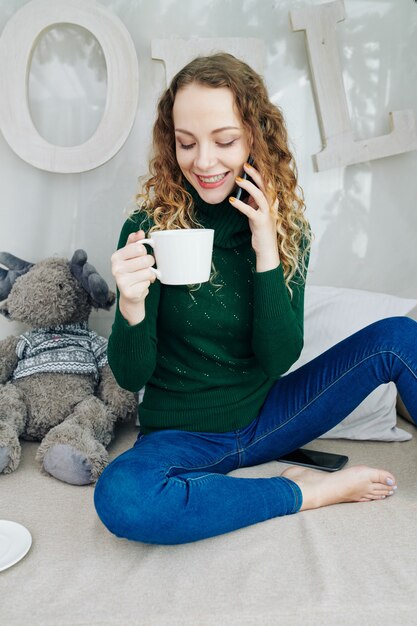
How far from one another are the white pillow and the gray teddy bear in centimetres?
48

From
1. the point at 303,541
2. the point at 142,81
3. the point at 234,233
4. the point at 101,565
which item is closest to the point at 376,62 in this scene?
the point at 142,81

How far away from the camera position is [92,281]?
1.62 meters

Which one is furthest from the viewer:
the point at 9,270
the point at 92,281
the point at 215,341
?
the point at 9,270

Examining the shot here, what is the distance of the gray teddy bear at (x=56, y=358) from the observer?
1546mm

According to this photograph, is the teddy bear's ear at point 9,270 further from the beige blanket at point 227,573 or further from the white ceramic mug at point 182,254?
the white ceramic mug at point 182,254

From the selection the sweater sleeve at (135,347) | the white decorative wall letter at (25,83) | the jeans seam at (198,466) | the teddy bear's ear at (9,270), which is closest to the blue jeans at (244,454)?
the jeans seam at (198,466)

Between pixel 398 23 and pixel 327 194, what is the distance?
0.51 metres

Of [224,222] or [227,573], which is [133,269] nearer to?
[224,222]

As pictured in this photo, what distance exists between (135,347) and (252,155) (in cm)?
42

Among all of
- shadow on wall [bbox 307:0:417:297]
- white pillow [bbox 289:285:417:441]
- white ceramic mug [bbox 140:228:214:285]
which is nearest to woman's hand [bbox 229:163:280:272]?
white ceramic mug [bbox 140:228:214:285]

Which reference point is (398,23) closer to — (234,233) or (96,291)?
(234,233)

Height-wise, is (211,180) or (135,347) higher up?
(211,180)

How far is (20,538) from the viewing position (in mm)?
1096

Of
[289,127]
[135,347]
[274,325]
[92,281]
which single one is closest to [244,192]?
[274,325]
